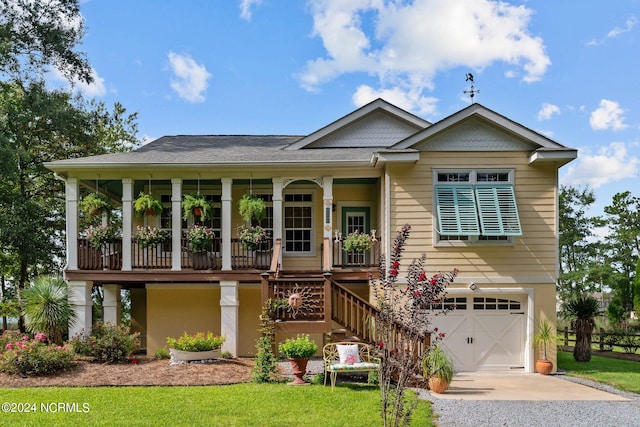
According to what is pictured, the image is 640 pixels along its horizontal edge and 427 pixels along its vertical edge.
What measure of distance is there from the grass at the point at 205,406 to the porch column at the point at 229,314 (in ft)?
9.65

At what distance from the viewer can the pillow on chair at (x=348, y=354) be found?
10406 millimetres

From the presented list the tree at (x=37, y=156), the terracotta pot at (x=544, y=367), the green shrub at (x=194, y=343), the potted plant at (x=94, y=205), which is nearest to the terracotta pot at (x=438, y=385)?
the terracotta pot at (x=544, y=367)

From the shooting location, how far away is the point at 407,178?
1323cm

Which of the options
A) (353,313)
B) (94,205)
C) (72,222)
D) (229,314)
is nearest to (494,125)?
(353,313)

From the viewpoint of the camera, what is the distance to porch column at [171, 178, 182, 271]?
13.9 meters

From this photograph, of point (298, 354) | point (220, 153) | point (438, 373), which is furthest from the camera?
point (220, 153)

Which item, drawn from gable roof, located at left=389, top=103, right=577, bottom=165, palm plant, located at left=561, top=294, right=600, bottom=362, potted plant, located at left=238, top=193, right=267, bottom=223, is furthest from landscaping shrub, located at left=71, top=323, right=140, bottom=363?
palm plant, located at left=561, top=294, right=600, bottom=362

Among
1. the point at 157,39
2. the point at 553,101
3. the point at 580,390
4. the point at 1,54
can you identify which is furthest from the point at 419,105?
the point at 1,54

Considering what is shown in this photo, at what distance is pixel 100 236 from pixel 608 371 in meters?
12.9

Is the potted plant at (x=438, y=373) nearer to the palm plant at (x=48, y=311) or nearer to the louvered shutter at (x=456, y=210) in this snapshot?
the louvered shutter at (x=456, y=210)

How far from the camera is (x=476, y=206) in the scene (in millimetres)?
12984

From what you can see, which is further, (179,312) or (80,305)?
(179,312)

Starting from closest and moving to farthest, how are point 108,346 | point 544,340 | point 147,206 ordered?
1. point 108,346
2. point 544,340
3. point 147,206

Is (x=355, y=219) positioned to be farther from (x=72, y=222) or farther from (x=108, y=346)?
(x=72, y=222)
